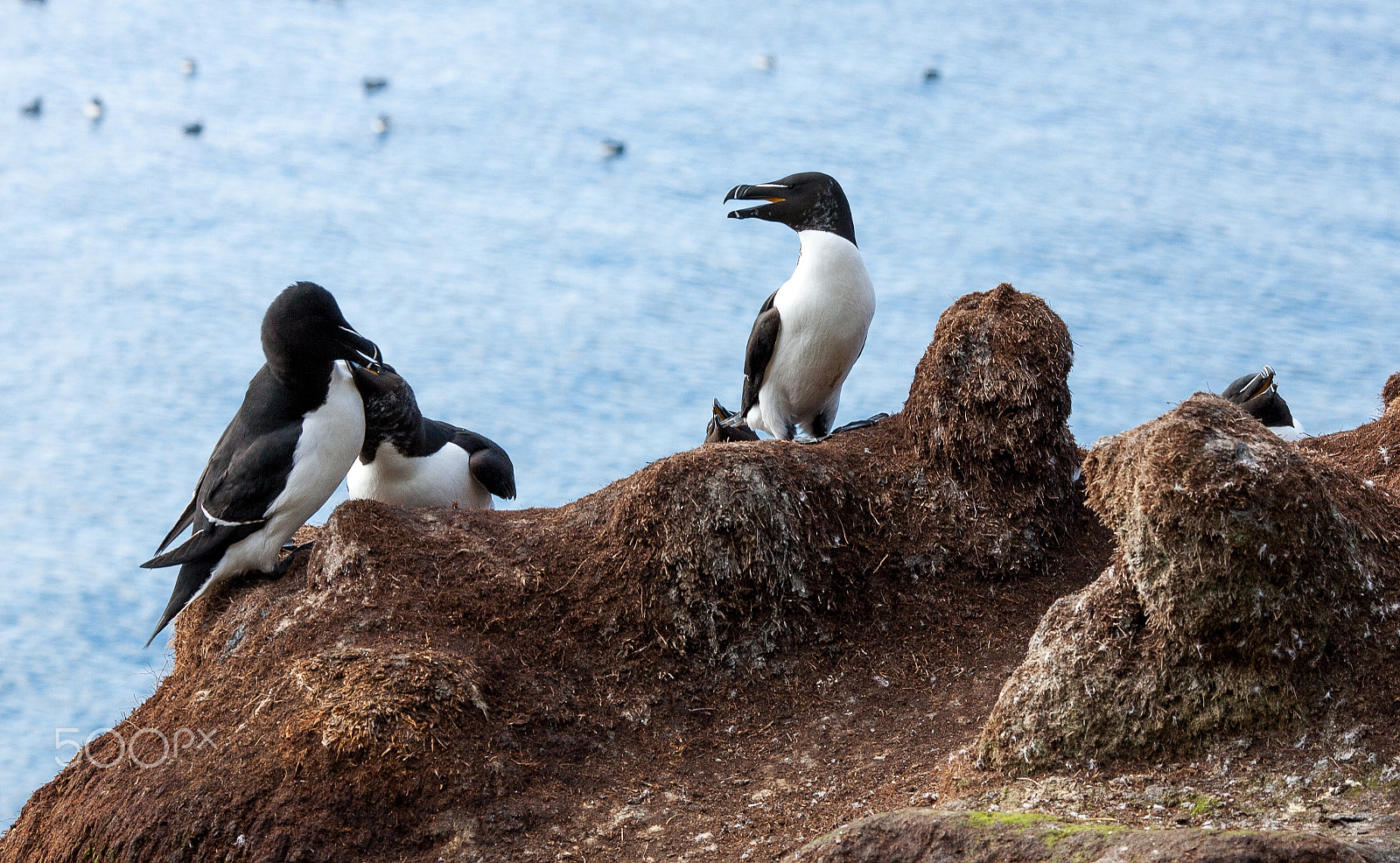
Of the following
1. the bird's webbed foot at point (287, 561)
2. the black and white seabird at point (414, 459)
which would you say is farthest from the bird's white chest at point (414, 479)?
the bird's webbed foot at point (287, 561)

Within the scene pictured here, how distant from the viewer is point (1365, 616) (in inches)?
190

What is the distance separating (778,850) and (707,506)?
203 cm

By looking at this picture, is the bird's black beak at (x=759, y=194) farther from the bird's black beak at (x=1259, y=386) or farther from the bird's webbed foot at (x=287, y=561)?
the bird's black beak at (x=1259, y=386)

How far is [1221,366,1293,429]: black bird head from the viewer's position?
1028 cm

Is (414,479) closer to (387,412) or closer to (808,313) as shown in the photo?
(387,412)

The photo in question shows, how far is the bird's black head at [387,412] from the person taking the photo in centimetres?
794

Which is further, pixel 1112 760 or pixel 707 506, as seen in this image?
pixel 707 506

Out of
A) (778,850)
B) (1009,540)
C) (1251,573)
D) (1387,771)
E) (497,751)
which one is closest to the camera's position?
(1387,771)

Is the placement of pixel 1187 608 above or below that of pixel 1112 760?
above

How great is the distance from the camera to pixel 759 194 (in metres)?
9.17

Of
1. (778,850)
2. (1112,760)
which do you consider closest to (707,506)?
(778,850)

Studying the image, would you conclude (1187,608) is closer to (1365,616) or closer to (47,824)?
(1365,616)

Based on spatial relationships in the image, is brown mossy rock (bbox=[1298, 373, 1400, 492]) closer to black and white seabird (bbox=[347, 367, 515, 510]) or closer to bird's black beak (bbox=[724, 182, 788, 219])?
bird's black beak (bbox=[724, 182, 788, 219])

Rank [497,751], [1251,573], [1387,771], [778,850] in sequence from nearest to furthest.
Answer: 1. [1387,771]
2. [1251,573]
3. [778,850]
4. [497,751]
